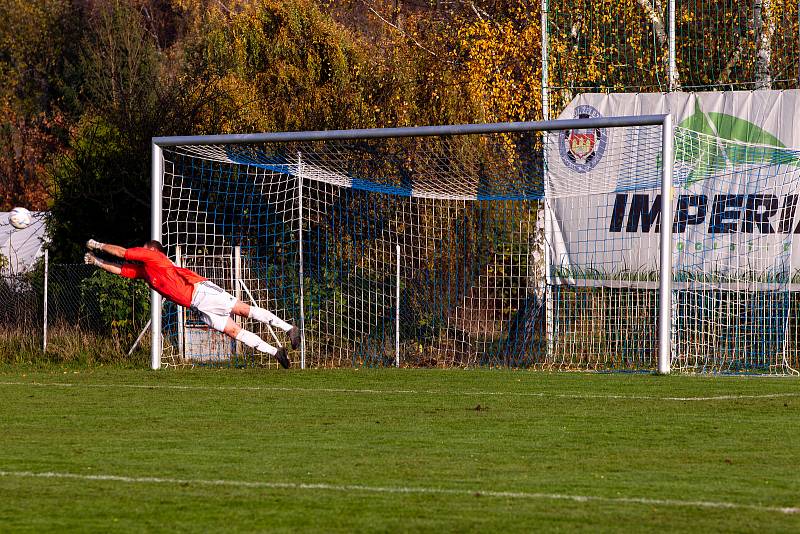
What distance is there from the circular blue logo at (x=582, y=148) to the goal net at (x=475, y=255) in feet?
0.10

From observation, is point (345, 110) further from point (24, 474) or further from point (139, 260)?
point (24, 474)

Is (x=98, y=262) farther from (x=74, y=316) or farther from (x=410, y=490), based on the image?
(x=410, y=490)

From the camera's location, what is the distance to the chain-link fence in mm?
20297

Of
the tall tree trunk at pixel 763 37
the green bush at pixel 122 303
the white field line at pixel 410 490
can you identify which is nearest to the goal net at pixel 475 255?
the green bush at pixel 122 303

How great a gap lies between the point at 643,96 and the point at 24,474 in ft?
45.6

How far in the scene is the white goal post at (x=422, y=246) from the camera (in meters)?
18.6

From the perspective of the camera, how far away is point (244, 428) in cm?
1048

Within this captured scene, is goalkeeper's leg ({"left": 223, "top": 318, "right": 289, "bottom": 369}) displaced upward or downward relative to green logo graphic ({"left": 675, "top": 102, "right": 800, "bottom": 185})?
downward

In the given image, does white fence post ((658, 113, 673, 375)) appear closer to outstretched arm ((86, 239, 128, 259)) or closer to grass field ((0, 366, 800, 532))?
grass field ((0, 366, 800, 532))

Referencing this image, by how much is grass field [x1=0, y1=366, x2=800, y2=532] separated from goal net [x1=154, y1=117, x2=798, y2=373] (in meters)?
3.82

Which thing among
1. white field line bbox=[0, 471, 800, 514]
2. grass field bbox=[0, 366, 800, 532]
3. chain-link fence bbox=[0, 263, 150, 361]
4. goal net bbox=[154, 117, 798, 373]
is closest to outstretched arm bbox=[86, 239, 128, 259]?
grass field bbox=[0, 366, 800, 532]

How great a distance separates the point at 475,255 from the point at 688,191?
337 cm

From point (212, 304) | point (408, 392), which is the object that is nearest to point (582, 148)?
point (212, 304)

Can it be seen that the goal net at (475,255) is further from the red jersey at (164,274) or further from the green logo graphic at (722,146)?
the red jersey at (164,274)
